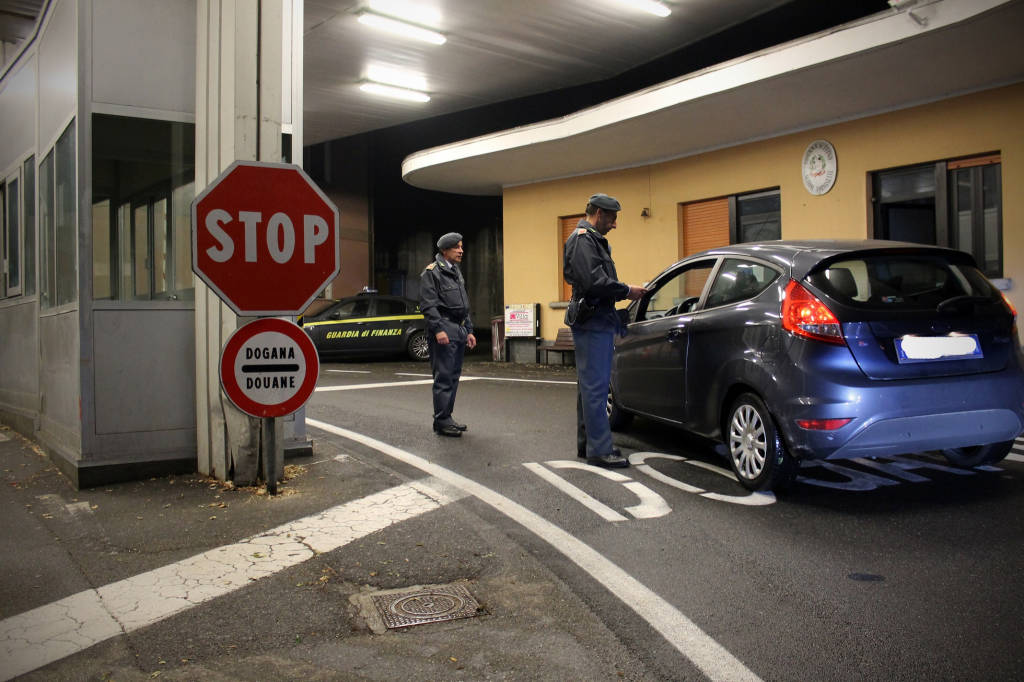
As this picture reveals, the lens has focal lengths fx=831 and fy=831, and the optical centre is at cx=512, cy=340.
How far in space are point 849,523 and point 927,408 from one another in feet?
2.78

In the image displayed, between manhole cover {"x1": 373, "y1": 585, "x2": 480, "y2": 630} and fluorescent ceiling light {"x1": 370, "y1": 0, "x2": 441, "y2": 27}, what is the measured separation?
11169 millimetres

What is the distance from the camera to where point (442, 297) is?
7.70 m

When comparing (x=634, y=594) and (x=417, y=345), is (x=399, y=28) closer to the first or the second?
(x=417, y=345)

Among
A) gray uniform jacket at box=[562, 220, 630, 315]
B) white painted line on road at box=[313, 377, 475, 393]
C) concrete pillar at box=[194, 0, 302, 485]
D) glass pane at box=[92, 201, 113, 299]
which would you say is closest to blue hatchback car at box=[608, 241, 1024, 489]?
gray uniform jacket at box=[562, 220, 630, 315]

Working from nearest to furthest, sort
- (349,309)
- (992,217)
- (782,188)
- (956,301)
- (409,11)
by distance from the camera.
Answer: (956,301) → (992,217) → (409,11) → (782,188) → (349,309)

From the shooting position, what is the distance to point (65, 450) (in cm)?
626

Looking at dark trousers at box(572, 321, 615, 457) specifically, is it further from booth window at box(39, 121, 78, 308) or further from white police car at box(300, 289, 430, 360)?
white police car at box(300, 289, 430, 360)

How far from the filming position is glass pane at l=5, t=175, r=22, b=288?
8.45 meters

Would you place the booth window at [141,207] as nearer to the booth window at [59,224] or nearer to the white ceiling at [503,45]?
the booth window at [59,224]

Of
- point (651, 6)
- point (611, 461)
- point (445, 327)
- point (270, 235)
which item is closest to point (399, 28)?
point (651, 6)

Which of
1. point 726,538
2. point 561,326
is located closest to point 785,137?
point 561,326

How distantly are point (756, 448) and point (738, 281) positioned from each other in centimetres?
119

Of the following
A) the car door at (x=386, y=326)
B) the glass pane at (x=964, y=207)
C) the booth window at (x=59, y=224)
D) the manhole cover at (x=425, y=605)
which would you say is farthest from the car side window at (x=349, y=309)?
the manhole cover at (x=425, y=605)

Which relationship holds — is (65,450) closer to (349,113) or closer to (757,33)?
(757,33)
